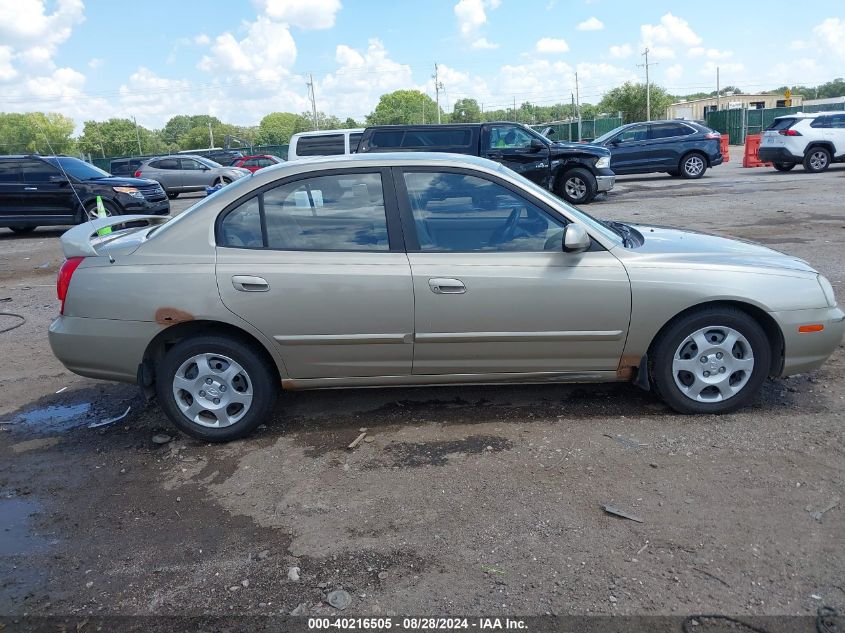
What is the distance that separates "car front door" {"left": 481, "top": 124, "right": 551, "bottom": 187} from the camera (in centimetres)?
1462

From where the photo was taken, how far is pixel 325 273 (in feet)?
13.3

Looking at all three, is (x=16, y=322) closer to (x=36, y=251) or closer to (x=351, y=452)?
(x=351, y=452)

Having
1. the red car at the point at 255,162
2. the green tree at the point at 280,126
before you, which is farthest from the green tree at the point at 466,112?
the red car at the point at 255,162

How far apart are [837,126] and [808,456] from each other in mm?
21179

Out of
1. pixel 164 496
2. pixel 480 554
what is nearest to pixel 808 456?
pixel 480 554

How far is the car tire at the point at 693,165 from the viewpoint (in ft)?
69.3

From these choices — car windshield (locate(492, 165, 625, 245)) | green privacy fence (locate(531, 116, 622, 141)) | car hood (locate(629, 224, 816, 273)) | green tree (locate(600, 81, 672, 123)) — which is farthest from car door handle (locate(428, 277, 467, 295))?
A: green tree (locate(600, 81, 672, 123))

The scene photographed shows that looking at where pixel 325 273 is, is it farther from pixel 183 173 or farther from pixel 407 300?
pixel 183 173

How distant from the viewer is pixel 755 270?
4145 mm

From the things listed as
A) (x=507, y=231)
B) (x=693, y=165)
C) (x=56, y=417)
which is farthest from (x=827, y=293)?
(x=693, y=165)

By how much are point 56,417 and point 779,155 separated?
870 inches

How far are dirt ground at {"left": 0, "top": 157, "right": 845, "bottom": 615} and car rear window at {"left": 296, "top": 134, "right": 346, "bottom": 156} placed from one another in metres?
10.3

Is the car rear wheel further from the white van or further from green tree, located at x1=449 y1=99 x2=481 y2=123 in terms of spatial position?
green tree, located at x1=449 y1=99 x2=481 y2=123

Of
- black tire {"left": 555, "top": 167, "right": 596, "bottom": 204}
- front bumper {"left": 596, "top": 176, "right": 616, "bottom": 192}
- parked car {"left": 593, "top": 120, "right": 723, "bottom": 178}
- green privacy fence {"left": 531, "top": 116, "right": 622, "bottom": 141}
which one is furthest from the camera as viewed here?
green privacy fence {"left": 531, "top": 116, "right": 622, "bottom": 141}
